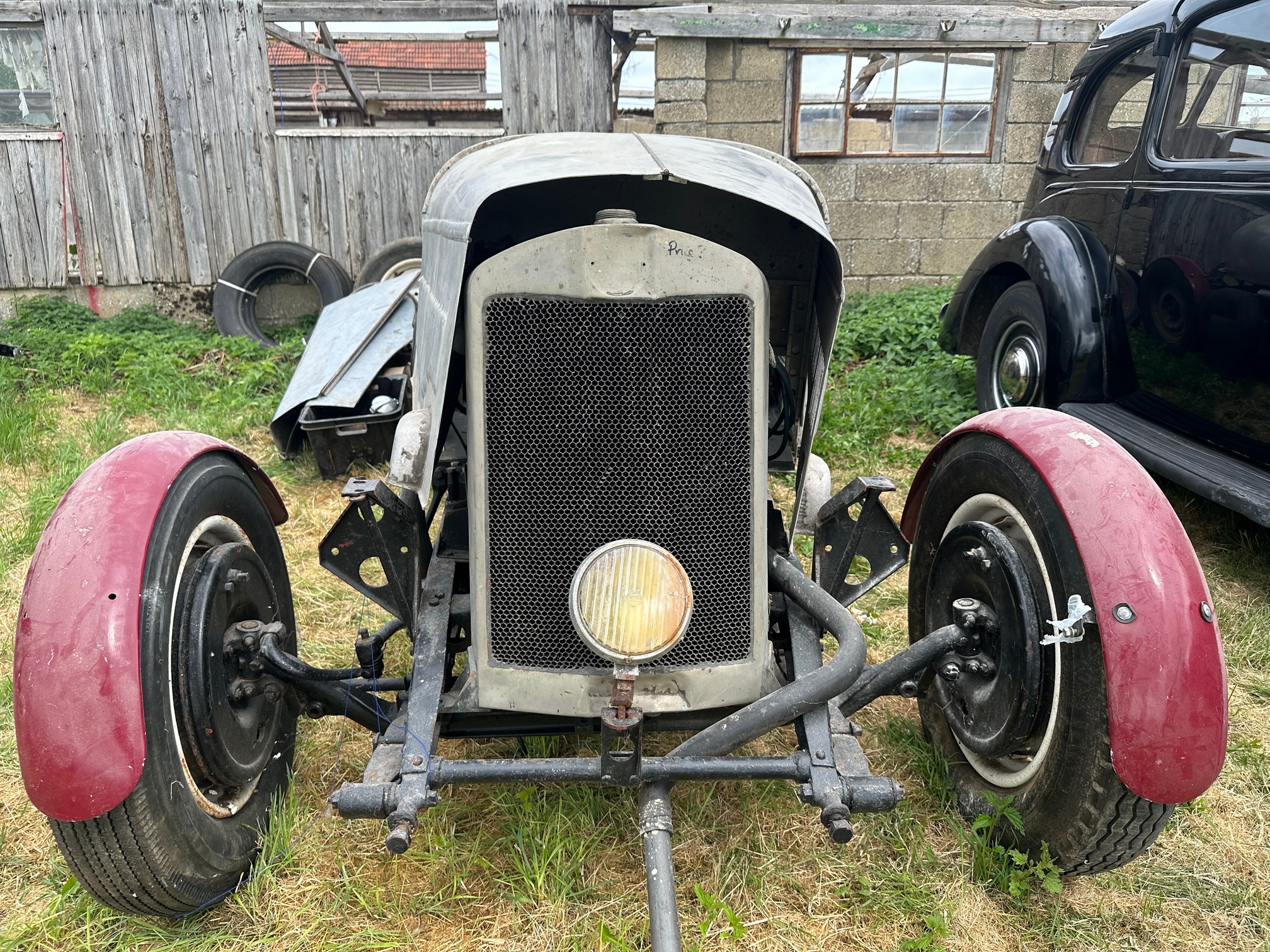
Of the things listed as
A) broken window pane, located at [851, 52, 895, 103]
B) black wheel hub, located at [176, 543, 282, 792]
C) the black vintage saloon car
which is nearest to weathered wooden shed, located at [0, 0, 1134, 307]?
broken window pane, located at [851, 52, 895, 103]

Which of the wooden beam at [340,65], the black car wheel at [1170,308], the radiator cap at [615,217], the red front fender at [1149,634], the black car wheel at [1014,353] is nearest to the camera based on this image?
the red front fender at [1149,634]

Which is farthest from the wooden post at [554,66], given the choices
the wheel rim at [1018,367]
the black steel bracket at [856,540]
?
the black steel bracket at [856,540]

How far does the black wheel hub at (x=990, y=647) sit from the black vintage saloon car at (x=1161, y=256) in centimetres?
158

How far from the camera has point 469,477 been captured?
197cm

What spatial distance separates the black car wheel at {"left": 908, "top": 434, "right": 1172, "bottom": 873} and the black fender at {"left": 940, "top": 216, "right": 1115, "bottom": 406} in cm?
221

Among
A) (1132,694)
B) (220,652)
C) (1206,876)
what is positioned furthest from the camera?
(1206,876)

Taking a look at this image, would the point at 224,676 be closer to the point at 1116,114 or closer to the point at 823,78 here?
the point at 1116,114

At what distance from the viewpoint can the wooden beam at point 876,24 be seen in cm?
735

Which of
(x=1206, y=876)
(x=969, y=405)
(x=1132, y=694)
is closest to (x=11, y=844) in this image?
(x=1132, y=694)

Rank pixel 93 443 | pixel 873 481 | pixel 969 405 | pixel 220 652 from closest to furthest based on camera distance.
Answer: pixel 220 652
pixel 873 481
pixel 93 443
pixel 969 405

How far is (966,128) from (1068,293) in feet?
14.2

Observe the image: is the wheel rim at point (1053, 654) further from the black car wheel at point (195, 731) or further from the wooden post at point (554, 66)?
the wooden post at point (554, 66)

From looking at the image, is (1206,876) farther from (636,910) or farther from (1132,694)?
(636,910)

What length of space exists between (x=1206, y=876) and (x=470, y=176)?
2619 millimetres
